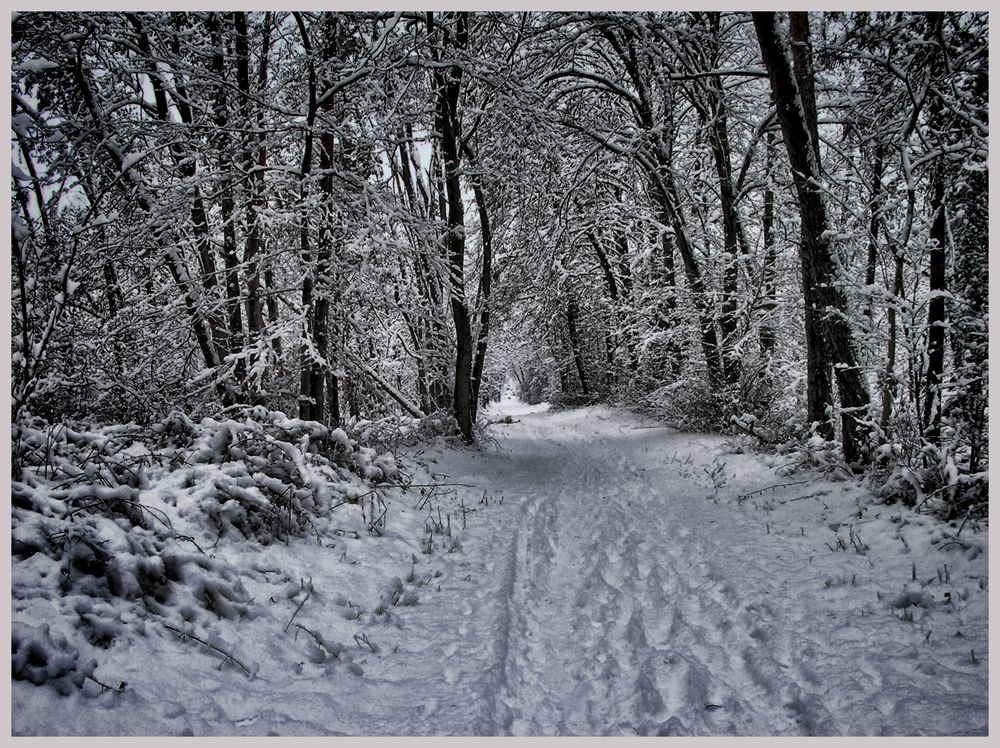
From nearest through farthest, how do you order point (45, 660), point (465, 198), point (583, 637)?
1. point (45, 660)
2. point (583, 637)
3. point (465, 198)

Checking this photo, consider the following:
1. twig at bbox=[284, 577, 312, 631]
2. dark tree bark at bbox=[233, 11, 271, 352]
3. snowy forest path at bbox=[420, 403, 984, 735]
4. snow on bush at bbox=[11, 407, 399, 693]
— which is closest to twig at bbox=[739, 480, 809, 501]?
snowy forest path at bbox=[420, 403, 984, 735]

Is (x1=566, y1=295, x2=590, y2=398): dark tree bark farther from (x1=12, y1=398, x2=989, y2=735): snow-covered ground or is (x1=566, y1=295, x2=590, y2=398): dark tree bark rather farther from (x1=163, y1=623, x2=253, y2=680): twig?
(x1=163, y1=623, x2=253, y2=680): twig

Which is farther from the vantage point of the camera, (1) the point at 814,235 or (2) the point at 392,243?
(2) the point at 392,243

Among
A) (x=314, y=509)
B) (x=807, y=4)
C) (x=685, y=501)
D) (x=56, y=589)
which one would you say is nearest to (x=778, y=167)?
(x=807, y=4)

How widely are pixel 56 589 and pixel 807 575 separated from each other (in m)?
4.92

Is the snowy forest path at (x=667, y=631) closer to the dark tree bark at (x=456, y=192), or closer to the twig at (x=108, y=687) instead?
the twig at (x=108, y=687)

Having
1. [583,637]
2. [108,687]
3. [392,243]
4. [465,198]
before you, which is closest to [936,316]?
[583,637]

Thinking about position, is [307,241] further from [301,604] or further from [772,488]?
[772,488]

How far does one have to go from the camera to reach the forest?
14.8 feet

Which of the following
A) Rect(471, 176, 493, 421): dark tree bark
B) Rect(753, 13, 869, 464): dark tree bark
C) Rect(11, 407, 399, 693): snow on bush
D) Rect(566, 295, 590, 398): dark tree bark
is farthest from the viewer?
Rect(566, 295, 590, 398): dark tree bark

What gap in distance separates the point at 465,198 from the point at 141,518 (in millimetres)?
11857

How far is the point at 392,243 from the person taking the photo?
332 inches

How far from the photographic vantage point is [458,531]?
220 inches

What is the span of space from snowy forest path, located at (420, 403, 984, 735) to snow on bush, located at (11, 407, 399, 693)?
173 cm
